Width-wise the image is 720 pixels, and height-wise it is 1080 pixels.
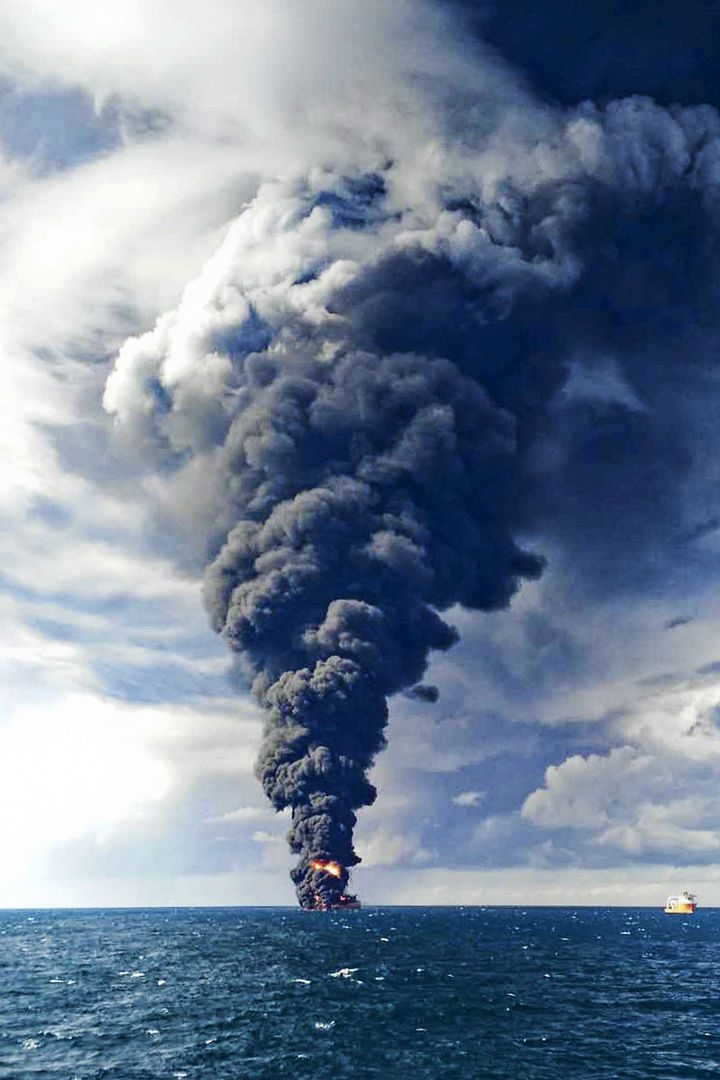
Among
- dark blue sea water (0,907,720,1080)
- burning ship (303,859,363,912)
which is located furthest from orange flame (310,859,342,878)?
dark blue sea water (0,907,720,1080)

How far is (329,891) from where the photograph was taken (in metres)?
139

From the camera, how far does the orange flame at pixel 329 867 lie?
134625 millimetres

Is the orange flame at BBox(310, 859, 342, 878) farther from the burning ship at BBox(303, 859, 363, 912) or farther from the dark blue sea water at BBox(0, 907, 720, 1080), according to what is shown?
the dark blue sea water at BBox(0, 907, 720, 1080)

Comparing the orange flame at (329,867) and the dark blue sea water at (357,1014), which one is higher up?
the orange flame at (329,867)

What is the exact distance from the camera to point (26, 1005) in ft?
249

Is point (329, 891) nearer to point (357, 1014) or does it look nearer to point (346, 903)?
point (346, 903)

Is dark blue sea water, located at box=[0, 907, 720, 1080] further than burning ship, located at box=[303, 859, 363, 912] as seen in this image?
No

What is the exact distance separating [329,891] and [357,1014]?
250ft

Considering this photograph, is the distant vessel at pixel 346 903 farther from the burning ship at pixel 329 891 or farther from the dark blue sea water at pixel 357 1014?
the dark blue sea water at pixel 357 1014

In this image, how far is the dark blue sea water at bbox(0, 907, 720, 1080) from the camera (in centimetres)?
5156

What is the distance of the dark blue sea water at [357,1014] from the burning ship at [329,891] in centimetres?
1463

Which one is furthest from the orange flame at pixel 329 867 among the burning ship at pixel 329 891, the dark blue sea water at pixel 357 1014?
the dark blue sea water at pixel 357 1014

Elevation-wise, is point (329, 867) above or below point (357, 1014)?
above

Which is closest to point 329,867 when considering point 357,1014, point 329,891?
point 329,891
